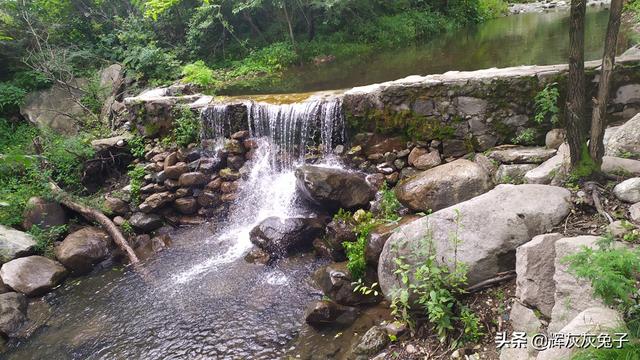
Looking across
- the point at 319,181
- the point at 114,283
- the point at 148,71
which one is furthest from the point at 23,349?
the point at 148,71

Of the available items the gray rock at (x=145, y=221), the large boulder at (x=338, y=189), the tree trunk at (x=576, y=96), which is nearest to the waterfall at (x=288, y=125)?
the large boulder at (x=338, y=189)

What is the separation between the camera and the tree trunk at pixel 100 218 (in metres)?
7.38

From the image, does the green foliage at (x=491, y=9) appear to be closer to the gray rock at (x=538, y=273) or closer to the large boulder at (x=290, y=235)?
the large boulder at (x=290, y=235)

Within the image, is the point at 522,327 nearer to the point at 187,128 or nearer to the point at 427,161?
the point at 427,161

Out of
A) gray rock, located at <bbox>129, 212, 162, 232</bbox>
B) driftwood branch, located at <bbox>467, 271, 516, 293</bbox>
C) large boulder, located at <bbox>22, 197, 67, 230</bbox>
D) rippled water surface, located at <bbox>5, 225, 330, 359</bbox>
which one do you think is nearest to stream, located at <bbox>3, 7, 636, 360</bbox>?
rippled water surface, located at <bbox>5, 225, 330, 359</bbox>

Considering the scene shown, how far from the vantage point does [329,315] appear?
4.72 metres

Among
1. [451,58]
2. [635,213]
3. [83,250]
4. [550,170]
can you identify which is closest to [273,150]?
[83,250]

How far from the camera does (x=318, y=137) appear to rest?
25.7ft

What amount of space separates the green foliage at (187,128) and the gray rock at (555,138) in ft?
22.1

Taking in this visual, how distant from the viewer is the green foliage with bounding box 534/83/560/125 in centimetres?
514

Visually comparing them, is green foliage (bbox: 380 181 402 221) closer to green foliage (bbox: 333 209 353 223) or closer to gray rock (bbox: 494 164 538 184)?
green foliage (bbox: 333 209 353 223)

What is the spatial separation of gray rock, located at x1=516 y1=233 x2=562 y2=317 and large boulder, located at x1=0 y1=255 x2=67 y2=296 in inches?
280

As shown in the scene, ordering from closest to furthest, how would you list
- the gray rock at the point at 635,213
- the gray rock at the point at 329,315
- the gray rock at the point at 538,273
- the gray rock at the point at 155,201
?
the gray rock at the point at 538,273 < the gray rock at the point at 635,213 < the gray rock at the point at 329,315 < the gray rock at the point at 155,201

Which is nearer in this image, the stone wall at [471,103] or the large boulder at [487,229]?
the large boulder at [487,229]
